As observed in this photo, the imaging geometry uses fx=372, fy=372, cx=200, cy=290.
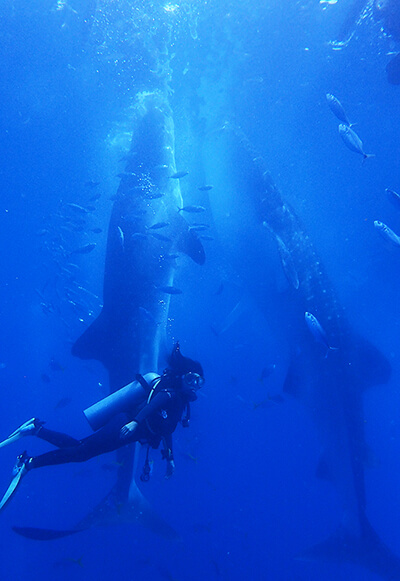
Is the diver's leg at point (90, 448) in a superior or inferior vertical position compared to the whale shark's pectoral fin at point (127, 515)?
superior

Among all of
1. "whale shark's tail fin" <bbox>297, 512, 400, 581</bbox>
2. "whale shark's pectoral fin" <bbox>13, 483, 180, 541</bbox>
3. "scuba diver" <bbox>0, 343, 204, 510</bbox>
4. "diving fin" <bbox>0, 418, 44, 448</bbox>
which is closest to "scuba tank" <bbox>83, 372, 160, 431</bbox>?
"scuba diver" <bbox>0, 343, 204, 510</bbox>

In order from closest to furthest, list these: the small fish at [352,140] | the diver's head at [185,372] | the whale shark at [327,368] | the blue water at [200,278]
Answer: the diver's head at [185,372] < the small fish at [352,140] < the whale shark at [327,368] < the blue water at [200,278]

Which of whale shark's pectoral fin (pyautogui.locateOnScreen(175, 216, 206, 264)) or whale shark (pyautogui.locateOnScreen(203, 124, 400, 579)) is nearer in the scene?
whale shark (pyautogui.locateOnScreen(203, 124, 400, 579))

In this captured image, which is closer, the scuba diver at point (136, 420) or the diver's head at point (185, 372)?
the scuba diver at point (136, 420)

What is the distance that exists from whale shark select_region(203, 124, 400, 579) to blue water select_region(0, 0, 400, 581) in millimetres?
706

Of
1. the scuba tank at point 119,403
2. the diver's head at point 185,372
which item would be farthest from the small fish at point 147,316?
the scuba tank at point 119,403

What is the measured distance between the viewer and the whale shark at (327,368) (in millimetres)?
8344

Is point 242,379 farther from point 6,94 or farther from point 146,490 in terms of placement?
point 6,94

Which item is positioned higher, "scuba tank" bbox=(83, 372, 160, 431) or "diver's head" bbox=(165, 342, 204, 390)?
"diver's head" bbox=(165, 342, 204, 390)

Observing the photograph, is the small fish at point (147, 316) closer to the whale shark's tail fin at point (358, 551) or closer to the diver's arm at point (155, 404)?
the diver's arm at point (155, 404)

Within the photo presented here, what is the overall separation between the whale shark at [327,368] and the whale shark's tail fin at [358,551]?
0.06 feet

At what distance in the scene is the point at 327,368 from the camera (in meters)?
9.20

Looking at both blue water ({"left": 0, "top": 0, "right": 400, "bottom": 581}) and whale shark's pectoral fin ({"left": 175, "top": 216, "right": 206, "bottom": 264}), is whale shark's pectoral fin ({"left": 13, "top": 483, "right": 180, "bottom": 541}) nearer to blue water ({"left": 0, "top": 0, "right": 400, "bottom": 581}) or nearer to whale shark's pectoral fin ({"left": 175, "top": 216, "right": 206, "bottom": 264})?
blue water ({"left": 0, "top": 0, "right": 400, "bottom": 581})

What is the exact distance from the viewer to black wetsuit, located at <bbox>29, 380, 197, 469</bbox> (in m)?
4.86
